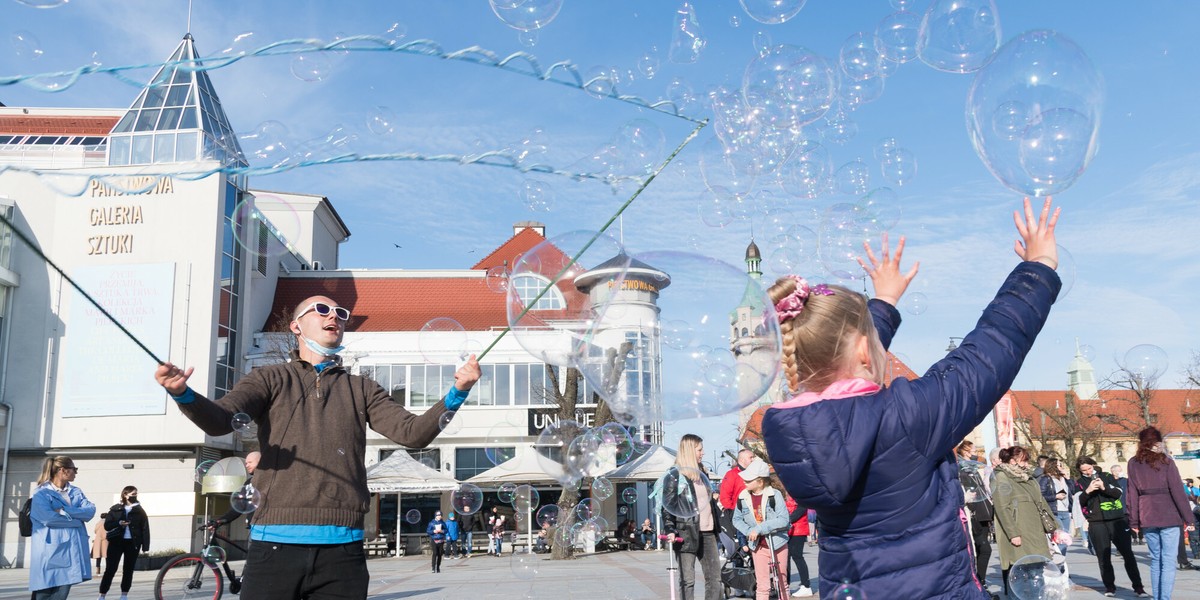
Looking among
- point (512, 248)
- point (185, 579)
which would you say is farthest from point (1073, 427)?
point (185, 579)

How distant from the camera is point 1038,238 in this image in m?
2.24

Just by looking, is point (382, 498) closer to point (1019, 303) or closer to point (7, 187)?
point (7, 187)

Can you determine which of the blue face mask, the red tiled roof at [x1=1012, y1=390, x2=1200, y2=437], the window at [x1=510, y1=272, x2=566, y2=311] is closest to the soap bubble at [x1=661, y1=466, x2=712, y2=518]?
the window at [x1=510, y1=272, x2=566, y2=311]

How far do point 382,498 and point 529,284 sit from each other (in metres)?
29.3

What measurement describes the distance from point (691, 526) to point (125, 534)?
26.5ft

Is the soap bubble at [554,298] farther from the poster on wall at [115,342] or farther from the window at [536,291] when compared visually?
the poster on wall at [115,342]

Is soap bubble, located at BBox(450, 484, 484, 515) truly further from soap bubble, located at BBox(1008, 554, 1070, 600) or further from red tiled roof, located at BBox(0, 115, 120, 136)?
red tiled roof, located at BBox(0, 115, 120, 136)

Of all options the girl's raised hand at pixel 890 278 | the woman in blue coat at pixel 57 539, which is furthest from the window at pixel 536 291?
the woman in blue coat at pixel 57 539

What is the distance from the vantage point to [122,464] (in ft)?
95.1

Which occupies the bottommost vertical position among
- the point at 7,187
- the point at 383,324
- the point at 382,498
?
the point at 382,498

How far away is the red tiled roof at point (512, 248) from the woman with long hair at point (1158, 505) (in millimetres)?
31458

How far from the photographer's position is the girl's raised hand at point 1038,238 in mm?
2215

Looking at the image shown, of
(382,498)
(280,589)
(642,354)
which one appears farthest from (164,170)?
(382,498)

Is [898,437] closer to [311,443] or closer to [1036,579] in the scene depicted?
[1036,579]
